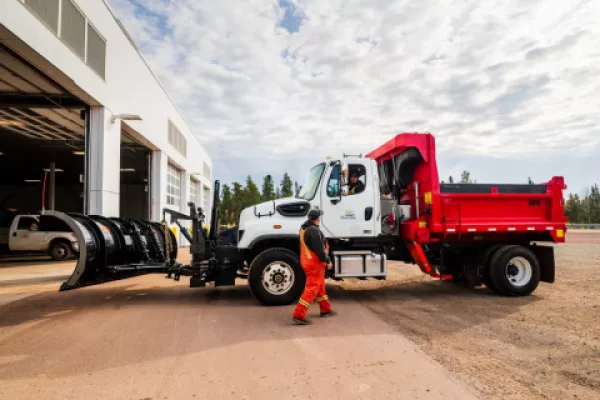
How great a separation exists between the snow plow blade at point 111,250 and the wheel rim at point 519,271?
21.4ft

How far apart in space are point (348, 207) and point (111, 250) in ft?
14.2

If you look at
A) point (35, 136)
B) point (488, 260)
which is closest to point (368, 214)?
Result: point (488, 260)

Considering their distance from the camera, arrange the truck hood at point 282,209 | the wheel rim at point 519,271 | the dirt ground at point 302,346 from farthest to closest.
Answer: the wheel rim at point 519,271 < the truck hood at point 282,209 < the dirt ground at point 302,346

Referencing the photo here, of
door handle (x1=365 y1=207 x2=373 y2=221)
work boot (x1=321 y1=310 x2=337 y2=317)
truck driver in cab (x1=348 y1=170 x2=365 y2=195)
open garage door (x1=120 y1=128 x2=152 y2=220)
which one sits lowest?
work boot (x1=321 y1=310 x2=337 y2=317)

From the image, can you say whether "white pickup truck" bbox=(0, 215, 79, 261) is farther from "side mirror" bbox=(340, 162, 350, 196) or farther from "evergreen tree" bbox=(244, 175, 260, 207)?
"evergreen tree" bbox=(244, 175, 260, 207)

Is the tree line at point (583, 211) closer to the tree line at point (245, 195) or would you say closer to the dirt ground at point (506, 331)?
the tree line at point (245, 195)

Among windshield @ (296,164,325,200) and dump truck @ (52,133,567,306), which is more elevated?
windshield @ (296,164,325,200)

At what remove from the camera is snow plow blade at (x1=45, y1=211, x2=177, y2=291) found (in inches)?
264

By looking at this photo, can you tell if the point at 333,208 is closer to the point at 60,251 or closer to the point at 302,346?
the point at 302,346

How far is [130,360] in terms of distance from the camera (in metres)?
4.43

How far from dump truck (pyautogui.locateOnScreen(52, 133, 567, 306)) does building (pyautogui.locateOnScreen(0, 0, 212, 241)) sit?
15.2 feet

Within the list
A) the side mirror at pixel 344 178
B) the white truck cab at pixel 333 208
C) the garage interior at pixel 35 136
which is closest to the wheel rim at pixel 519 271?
the white truck cab at pixel 333 208

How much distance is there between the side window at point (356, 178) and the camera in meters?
7.83

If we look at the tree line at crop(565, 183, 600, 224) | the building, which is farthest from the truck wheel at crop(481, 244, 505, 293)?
the tree line at crop(565, 183, 600, 224)
